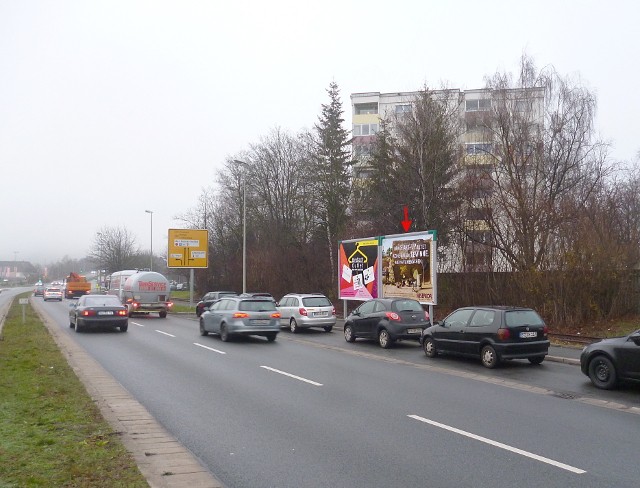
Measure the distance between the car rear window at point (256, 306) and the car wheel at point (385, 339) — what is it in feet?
13.4

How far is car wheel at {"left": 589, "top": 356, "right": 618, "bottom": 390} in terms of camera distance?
36.9 ft

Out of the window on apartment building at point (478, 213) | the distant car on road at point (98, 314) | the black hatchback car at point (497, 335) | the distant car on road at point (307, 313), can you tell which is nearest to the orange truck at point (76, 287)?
the distant car on road at point (98, 314)

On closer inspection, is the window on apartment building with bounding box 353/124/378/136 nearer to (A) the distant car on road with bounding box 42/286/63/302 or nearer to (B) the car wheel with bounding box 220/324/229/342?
(A) the distant car on road with bounding box 42/286/63/302

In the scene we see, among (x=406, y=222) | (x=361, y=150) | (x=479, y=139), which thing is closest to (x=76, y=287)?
(x=361, y=150)

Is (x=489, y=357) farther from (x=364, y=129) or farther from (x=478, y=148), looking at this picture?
(x=364, y=129)

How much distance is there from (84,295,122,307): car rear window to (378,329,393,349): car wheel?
444 inches

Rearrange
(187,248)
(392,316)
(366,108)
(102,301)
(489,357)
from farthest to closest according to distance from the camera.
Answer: (366,108) → (187,248) → (102,301) → (392,316) → (489,357)

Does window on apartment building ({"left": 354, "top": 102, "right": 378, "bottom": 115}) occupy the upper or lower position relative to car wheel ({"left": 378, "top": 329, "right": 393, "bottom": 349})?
upper

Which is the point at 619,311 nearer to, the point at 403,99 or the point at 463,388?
the point at 463,388

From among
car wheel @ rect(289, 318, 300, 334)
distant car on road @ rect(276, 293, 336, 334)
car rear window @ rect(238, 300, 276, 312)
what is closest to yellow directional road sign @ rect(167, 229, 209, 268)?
distant car on road @ rect(276, 293, 336, 334)

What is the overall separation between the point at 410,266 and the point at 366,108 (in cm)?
4677

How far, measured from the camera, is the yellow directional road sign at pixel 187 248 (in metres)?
45.6

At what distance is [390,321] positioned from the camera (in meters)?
18.7

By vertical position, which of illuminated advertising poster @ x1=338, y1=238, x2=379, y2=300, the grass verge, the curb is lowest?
the curb
